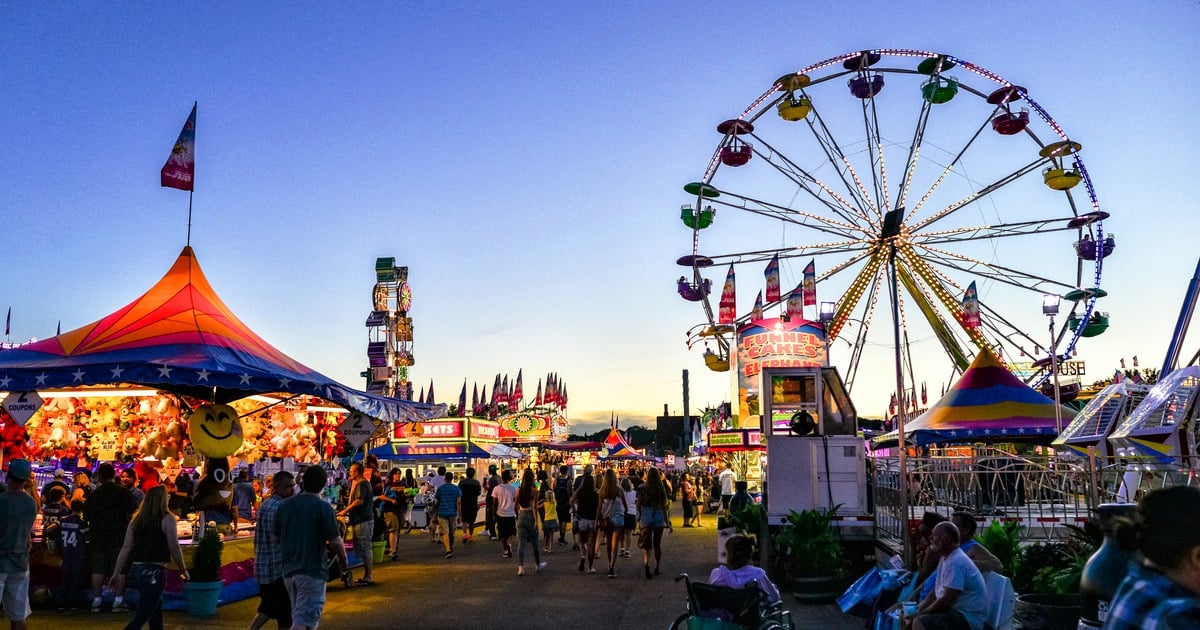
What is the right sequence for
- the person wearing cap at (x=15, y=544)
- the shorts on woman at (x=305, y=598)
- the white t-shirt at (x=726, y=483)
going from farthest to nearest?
1. the white t-shirt at (x=726, y=483)
2. the person wearing cap at (x=15, y=544)
3. the shorts on woman at (x=305, y=598)

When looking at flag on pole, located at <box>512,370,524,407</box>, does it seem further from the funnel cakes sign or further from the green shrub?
the green shrub

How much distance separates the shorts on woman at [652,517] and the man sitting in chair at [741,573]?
25.6ft

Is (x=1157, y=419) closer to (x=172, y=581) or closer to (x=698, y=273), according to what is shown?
(x=172, y=581)

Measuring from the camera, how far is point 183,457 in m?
14.4

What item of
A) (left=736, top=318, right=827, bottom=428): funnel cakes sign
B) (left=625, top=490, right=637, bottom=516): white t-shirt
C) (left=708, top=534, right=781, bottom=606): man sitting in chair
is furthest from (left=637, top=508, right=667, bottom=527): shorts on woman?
(left=736, top=318, right=827, bottom=428): funnel cakes sign

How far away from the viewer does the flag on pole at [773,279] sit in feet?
101

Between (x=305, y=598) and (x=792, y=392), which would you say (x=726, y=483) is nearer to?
(x=792, y=392)

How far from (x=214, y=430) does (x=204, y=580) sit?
3234 mm

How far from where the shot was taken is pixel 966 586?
5980 mm

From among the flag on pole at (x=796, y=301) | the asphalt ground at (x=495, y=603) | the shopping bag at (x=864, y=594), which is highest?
the flag on pole at (x=796, y=301)

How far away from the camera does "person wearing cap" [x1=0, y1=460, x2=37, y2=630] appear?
290 inches

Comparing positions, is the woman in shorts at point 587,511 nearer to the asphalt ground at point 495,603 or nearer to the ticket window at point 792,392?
the asphalt ground at point 495,603

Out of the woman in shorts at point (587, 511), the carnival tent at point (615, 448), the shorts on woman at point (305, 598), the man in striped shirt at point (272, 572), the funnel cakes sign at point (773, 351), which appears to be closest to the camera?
the shorts on woman at point (305, 598)

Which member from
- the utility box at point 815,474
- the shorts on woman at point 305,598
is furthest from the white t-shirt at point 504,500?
the shorts on woman at point 305,598
